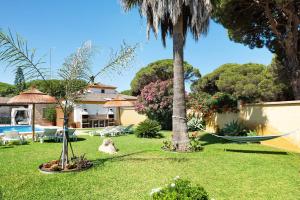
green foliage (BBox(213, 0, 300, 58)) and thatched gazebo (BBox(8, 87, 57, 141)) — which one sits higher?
green foliage (BBox(213, 0, 300, 58))

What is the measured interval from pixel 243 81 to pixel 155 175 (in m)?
26.5

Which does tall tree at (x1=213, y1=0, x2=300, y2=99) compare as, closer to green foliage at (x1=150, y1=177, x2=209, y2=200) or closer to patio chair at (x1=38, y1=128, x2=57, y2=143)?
green foliage at (x1=150, y1=177, x2=209, y2=200)

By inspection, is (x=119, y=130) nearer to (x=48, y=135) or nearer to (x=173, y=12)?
(x=48, y=135)

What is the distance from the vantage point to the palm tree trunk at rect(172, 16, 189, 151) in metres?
10.9

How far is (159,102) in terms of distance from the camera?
67.8 ft

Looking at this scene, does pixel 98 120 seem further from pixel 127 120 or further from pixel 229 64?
pixel 229 64

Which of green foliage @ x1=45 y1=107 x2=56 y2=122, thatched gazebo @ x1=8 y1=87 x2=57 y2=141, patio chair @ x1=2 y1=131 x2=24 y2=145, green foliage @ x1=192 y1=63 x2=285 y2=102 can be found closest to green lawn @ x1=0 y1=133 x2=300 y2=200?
patio chair @ x1=2 y1=131 x2=24 y2=145

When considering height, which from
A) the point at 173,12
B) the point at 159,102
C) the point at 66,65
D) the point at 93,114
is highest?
the point at 173,12

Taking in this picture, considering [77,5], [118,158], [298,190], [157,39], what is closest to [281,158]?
[298,190]

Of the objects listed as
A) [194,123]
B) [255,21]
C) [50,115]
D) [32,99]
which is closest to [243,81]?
[194,123]

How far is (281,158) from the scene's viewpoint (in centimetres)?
916

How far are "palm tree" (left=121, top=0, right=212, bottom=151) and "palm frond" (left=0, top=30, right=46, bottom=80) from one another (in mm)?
5417

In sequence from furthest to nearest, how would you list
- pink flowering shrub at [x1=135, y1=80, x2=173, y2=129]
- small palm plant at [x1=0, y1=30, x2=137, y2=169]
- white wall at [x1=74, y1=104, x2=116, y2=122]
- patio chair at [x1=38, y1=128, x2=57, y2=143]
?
white wall at [x1=74, y1=104, x2=116, y2=122]
pink flowering shrub at [x1=135, y1=80, x2=173, y2=129]
patio chair at [x1=38, y1=128, x2=57, y2=143]
small palm plant at [x1=0, y1=30, x2=137, y2=169]

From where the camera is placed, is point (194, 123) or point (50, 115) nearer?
point (194, 123)
